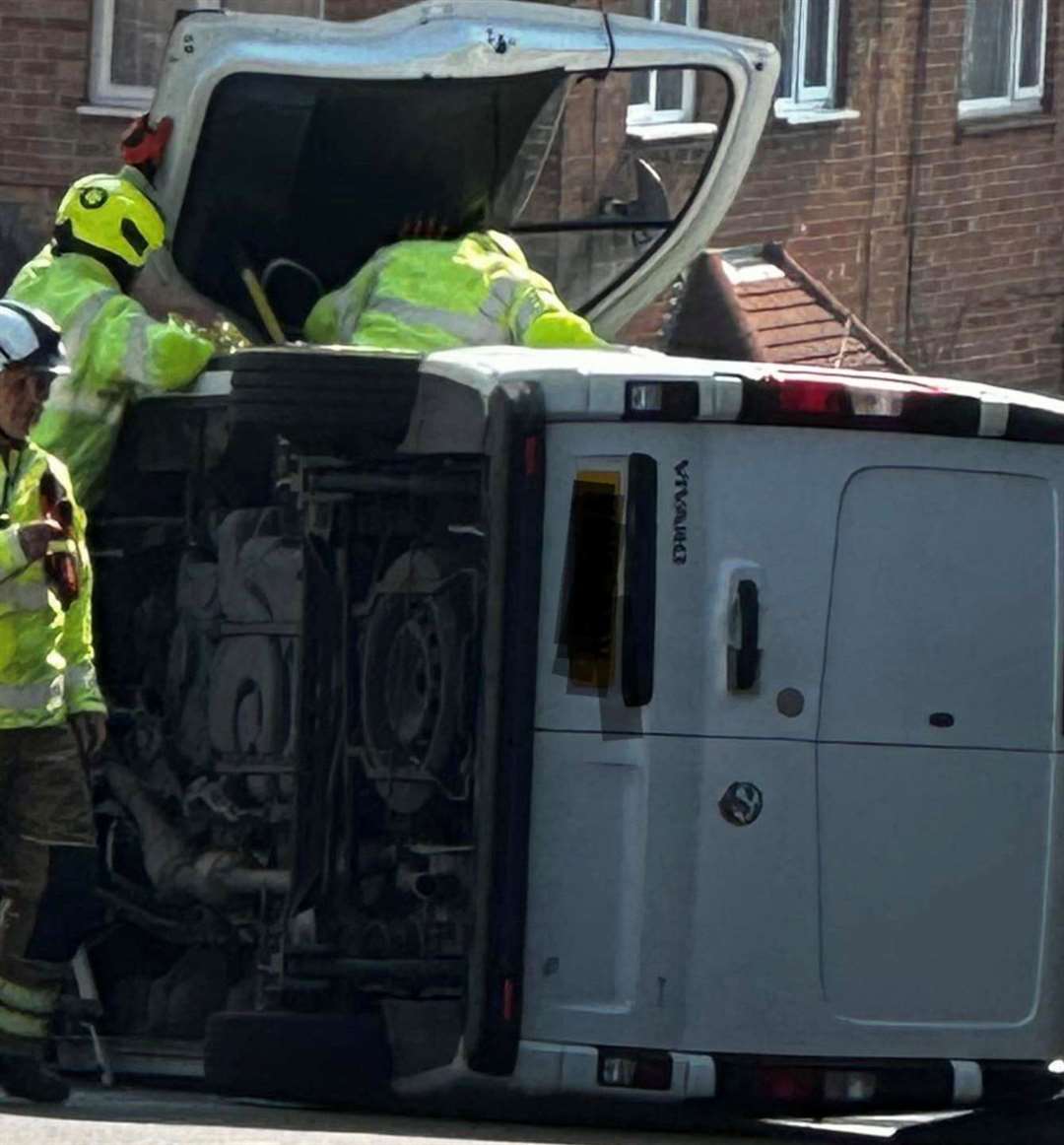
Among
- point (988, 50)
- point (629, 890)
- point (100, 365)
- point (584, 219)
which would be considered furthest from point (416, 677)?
point (988, 50)

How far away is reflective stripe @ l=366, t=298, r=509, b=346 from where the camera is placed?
967 centimetres

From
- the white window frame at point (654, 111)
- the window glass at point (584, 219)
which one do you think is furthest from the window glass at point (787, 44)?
the window glass at point (584, 219)

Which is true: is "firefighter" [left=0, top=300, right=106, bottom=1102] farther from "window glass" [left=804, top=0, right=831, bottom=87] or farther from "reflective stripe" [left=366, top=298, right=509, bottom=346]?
"window glass" [left=804, top=0, right=831, bottom=87]

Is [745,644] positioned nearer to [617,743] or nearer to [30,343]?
[617,743]

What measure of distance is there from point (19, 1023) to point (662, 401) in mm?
2088

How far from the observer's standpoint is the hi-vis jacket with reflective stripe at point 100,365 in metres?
9.08

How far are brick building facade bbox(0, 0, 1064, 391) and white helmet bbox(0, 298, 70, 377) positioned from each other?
31.2ft

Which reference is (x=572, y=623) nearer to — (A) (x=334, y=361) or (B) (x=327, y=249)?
(A) (x=334, y=361)

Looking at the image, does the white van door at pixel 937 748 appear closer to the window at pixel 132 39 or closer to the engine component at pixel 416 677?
the engine component at pixel 416 677

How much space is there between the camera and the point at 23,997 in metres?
8.67

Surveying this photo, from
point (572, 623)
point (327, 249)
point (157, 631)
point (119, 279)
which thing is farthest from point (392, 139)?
point (572, 623)

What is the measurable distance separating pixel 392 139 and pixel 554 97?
61 centimetres

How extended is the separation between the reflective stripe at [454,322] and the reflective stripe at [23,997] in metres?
2.01

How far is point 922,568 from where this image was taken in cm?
813
